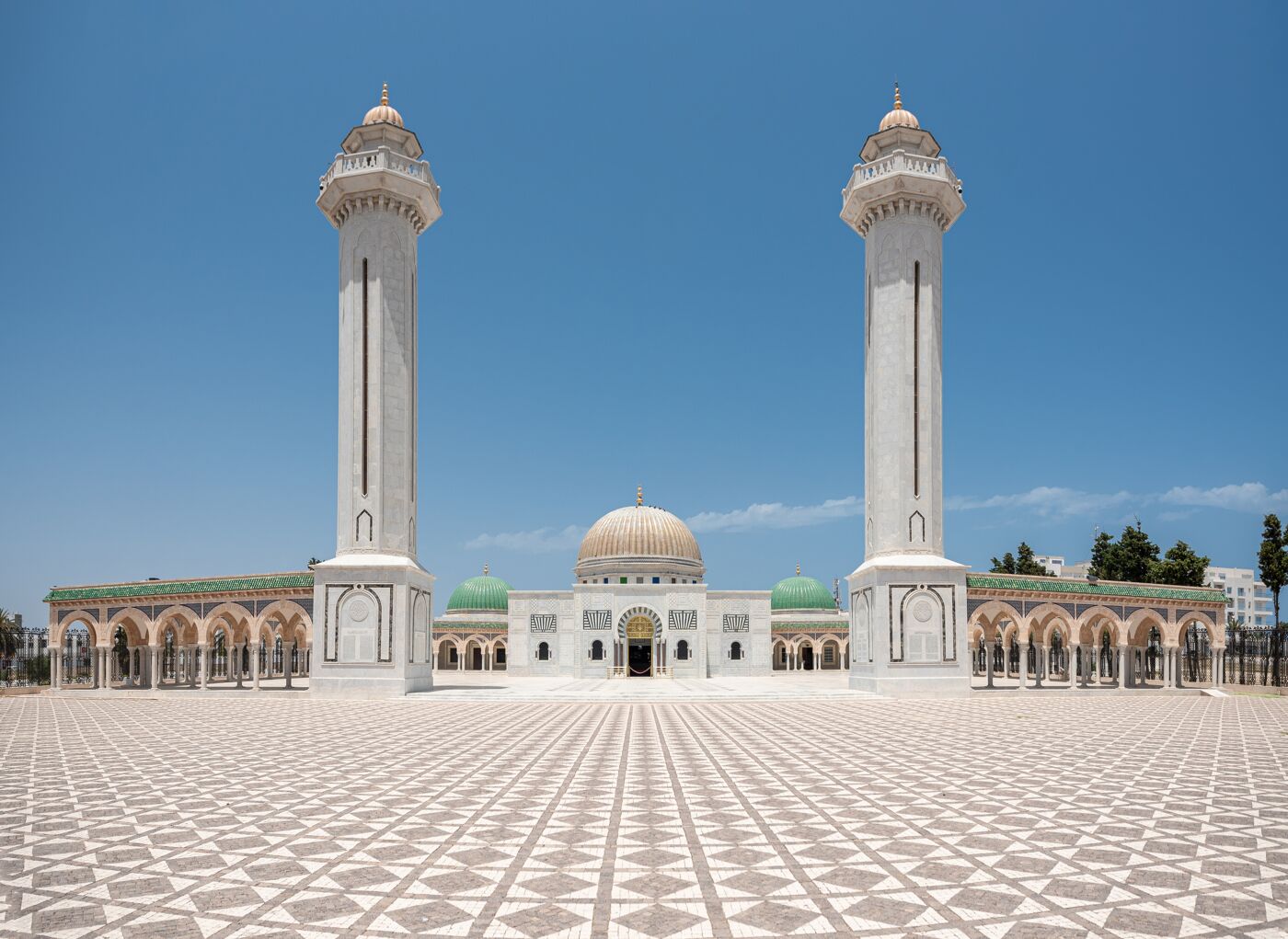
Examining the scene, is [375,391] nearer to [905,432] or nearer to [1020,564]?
[905,432]

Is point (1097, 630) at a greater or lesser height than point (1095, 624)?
lesser

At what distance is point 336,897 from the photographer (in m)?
5.67

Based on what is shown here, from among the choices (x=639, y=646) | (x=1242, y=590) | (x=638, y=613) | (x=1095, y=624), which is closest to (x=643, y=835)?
(x=1095, y=624)

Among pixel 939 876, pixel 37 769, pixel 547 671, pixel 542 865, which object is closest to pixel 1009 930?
pixel 939 876

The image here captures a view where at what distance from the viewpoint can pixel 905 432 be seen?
28.2 m

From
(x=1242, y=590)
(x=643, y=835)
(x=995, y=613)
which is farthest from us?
(x=1242, y=590)

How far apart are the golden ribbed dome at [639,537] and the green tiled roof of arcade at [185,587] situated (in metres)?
22.8

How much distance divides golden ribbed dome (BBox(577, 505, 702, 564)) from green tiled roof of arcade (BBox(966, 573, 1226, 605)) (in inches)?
885

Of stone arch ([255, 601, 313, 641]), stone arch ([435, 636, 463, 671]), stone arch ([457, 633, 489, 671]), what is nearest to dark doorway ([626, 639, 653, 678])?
stone arch ([457, 633, 489, 671])

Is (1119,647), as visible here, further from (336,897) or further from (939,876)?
(336,897)

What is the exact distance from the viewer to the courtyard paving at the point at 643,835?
211 inches

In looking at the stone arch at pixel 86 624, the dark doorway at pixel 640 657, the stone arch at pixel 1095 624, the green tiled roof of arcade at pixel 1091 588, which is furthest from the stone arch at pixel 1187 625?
the stone arch at pixel 86 624

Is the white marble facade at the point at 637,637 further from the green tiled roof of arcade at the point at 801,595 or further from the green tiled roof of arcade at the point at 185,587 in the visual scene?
the green tiled roof of arcade at the point at 185,587

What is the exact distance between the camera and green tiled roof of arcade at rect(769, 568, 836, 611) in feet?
187
